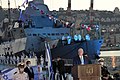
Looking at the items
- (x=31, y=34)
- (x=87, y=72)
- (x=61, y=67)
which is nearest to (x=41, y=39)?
(x=31, y=34)

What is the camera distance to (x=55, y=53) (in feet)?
96.7

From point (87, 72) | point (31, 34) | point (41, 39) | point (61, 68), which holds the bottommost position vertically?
point (41, 39)

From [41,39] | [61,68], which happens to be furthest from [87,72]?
[41,39]

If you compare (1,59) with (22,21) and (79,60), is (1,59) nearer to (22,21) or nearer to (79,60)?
(22,21)

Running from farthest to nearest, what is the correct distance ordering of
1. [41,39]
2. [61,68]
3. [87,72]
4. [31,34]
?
1. [31,34]
2. [41,39]
3. [61,68]
4. [87,72]

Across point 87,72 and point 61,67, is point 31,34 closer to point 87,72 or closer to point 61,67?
point 61,67

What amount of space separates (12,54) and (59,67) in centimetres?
1770

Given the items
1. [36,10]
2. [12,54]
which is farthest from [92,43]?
[36,10]

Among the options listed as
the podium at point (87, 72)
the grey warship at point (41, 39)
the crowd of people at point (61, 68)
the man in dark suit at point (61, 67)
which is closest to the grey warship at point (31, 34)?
the grey warship at point (41, 39)

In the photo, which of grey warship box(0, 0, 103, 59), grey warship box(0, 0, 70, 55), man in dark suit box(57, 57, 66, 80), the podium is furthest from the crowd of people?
grey warship box(0, 0, 70, 55)

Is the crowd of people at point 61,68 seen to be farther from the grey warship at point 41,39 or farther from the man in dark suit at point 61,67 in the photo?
the grey warship at point 41,39

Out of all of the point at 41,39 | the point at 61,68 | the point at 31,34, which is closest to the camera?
the point at 61,68

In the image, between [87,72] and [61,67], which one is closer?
[87,72]

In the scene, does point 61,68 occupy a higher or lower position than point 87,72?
lower
